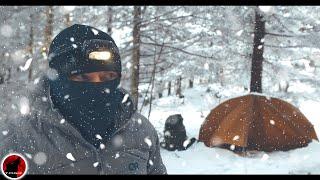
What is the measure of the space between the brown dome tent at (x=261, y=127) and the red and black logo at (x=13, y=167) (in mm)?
9479

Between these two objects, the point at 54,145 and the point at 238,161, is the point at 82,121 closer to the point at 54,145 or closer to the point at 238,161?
the point at 54,145

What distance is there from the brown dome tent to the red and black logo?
31.1 feet

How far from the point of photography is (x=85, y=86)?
285 cm

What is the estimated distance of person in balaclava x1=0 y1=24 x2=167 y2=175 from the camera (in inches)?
103

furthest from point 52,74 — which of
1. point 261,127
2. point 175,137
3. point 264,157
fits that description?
point 175,137

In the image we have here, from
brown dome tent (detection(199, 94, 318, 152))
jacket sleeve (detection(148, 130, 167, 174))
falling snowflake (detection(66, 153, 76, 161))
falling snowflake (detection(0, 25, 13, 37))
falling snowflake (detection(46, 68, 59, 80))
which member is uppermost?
falling snowflake (detection(46, 68, 59, 80))

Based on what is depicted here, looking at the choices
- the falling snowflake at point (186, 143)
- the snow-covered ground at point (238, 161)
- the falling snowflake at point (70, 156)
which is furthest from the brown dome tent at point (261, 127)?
the falling snowflake at point (70, 156)

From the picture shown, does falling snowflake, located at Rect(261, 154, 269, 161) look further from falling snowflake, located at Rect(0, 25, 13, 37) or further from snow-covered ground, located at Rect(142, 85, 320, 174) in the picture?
falling snowflake, located at Rect(0, 25, 13, 37)

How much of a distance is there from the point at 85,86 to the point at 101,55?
246 mm

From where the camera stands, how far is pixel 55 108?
2.68m

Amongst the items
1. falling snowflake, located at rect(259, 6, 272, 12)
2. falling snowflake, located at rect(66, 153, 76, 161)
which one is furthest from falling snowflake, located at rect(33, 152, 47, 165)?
falling snowflake, located at rect(259, 6, 272, 12)

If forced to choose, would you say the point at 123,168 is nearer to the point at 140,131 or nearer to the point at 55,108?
the point at 140,131

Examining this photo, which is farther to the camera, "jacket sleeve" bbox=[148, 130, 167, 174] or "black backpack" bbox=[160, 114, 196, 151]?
"black backpack" bbox=[160, 114, 196, 151]

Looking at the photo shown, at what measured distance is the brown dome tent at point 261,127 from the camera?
11.5 m
